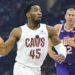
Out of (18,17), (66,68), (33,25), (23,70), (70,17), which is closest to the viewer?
(23,70)

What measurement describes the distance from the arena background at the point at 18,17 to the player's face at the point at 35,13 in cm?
338

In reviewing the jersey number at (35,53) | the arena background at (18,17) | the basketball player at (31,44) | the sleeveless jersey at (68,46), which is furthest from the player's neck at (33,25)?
the arena background at (18,17)

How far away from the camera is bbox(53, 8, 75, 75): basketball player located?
4.94 m

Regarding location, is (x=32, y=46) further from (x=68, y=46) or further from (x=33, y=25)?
(x=68, y=46)

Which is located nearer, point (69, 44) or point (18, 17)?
point (69, 44)

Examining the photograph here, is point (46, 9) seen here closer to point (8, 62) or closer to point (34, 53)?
point (8, 62)

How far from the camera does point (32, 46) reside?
3932mm

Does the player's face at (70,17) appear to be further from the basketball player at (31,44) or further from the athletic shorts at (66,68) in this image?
the basketball player at (31,44)

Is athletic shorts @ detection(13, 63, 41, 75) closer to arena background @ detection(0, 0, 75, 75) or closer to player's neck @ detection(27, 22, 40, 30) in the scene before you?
player's neck @ detection(27, 22, 40, 30)

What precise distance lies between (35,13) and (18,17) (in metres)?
3.76

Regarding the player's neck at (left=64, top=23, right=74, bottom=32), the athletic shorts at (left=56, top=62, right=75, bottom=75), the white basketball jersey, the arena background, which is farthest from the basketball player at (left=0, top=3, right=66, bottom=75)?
the arena background

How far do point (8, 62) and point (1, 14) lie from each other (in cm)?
140

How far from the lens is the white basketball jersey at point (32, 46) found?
3916 millimetres

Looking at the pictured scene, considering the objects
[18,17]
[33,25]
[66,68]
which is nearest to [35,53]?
[33,25]
